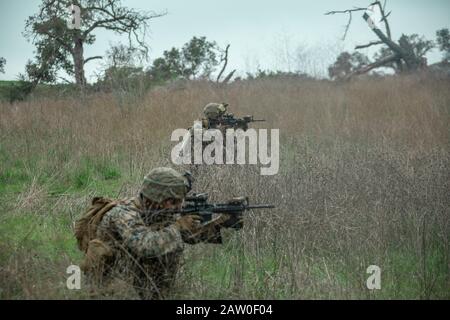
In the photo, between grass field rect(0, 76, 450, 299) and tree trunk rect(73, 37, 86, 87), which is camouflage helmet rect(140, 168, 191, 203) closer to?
grass field rect(0, 76, 450, 299)

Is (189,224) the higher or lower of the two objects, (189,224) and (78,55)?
the lower

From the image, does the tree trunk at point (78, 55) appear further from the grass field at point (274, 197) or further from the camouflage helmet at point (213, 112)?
the camouflage helmet at point (213, 112)

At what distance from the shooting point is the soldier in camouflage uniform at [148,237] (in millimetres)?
2955

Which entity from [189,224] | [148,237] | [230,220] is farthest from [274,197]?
[148,237]

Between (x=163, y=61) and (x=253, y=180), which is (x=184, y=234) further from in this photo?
(x=163, y=61)

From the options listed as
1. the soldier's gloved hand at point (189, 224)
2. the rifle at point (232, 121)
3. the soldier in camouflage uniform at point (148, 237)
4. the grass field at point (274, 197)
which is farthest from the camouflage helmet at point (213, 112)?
the soldier's gloved hand at point (189, 224)

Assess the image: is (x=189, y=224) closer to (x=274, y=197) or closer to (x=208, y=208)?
(x=208, y=208)

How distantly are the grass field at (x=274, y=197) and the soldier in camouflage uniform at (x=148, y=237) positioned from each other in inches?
5.7

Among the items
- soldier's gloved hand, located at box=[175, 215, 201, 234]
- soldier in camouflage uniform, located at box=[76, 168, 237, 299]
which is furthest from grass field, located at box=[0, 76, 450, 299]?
soldier's gloved hand, located at box=[175, 215, 201, 234]

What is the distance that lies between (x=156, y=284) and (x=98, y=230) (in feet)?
1.50

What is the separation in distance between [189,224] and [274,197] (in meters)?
1.75

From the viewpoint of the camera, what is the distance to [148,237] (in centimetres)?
293

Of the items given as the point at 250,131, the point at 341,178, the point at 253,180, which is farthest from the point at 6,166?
the point at 341,178

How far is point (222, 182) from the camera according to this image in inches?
196
